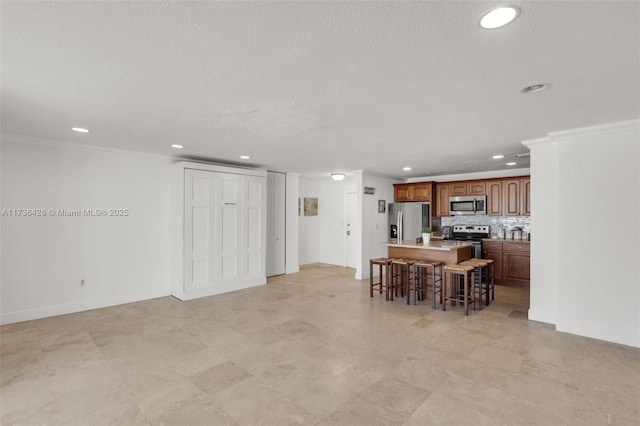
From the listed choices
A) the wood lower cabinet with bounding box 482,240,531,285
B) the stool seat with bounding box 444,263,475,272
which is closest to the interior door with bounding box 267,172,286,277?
the stool seat with bounding box 444,263,475,272

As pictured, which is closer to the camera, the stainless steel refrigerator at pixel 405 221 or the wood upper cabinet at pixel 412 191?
the wood upper cabinet at pixel 412 191

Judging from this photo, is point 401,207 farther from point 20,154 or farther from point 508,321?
point 20,154

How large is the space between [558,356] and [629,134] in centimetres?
251

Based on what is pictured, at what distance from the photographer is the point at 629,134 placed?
11.0ft

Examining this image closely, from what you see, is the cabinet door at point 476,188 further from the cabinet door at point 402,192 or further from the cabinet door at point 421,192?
the cabinet door at point 402,192

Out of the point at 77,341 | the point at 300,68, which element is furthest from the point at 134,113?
the point at 77,341

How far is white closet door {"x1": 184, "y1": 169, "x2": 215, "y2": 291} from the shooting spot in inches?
209

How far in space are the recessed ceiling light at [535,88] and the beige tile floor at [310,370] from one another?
244 centimetres

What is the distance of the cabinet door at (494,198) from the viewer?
657 cm

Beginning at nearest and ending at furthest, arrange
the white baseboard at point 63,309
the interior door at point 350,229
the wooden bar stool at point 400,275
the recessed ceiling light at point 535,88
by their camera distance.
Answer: the recessed ceiling light at point 535,88 < the white baseboard at point 63,309 < the wooden bar stool at point 400,275 < the interior door at point 350,229

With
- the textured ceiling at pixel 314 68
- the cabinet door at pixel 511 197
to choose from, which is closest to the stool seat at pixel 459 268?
the textured ceiling at pixel 314 68

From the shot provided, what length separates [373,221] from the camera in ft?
24.1

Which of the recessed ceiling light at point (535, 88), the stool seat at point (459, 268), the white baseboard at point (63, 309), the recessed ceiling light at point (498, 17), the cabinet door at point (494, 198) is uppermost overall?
the recessed ceiling light at point (498, 17)

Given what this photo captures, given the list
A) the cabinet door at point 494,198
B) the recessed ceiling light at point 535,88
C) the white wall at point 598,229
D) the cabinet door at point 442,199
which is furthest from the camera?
the cabinet door at point 442,199
